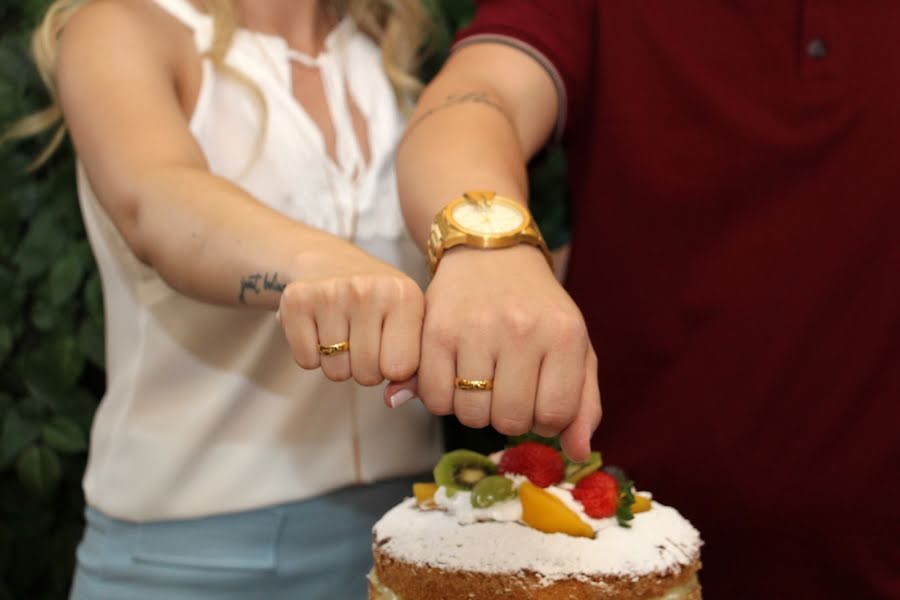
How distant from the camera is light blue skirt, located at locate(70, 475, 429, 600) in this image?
1.35 meters

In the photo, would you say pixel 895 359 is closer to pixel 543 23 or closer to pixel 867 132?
pixel 867 132

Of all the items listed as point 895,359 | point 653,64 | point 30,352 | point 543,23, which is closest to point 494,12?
point 543,23

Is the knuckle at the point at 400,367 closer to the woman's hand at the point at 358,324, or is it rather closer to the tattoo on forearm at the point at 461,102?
the woman's hand at the point at 358,324

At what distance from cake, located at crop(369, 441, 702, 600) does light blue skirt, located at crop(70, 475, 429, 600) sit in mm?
343

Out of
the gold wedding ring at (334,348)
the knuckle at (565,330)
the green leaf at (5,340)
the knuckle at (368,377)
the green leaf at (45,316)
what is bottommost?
the green leaf at (5,340)

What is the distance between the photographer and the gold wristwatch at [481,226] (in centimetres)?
87

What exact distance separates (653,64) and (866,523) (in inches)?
25.6

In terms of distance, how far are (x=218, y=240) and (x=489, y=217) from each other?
27 centimetres

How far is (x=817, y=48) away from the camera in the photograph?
1.30 metres

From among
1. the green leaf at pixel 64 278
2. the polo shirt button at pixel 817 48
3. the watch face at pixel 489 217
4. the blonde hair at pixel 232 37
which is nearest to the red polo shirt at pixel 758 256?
the polo shirt button at pixel 817 48

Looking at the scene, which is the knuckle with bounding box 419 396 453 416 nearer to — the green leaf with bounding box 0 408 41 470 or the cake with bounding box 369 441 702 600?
the cake with bounding box 369 441 702 600

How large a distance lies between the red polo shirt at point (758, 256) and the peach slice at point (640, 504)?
0.31m

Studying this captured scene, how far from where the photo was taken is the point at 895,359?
132 cm

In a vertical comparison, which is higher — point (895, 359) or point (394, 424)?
point (895, 359)
